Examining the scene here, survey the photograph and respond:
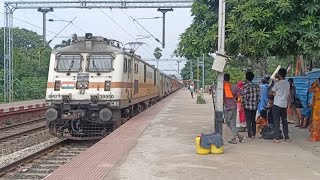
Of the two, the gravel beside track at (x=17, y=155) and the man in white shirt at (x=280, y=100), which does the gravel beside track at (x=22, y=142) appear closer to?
the gravel beside track at (x=17, y=155)

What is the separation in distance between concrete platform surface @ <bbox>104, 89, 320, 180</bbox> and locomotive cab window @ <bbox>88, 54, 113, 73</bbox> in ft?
11.0

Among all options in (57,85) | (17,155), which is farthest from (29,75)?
(17,155)

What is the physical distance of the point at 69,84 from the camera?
13828 mm

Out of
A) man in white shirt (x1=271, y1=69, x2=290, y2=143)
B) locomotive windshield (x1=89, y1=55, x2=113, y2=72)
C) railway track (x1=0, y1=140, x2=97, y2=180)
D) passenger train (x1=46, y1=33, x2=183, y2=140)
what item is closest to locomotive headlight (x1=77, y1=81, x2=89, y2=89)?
passenger train (x1=46, y1=33, x2=183, y2=140)

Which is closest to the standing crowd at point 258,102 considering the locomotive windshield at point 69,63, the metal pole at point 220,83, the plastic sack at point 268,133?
the plastic sack at point 268,133

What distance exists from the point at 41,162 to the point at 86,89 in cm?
345

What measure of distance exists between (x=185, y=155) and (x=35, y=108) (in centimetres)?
1781

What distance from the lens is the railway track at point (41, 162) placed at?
9359 millimetres

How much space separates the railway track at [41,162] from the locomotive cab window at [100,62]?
2474 mm

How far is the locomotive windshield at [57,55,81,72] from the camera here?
14109mm

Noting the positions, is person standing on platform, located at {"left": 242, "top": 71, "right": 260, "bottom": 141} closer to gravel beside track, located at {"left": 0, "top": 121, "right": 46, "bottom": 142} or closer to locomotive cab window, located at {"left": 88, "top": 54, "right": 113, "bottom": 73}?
locomotive cab window, located at {"left": 88, "top": 54, "right": 113, "bottom": 73}

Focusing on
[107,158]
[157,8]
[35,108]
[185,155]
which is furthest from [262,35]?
[157,8]

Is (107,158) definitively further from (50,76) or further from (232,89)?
(50,76)

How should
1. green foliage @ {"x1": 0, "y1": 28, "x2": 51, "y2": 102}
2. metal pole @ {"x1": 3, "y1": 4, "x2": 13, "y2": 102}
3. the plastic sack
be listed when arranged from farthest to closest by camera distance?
1. green foliage @ {"x1": 0, "y1": 28, "x2": 51, "y2": 102}
2. metal pole @ {"x1": 3, "y1": 4, "x2": 13, "y2": 102}
3. the plastic sack
